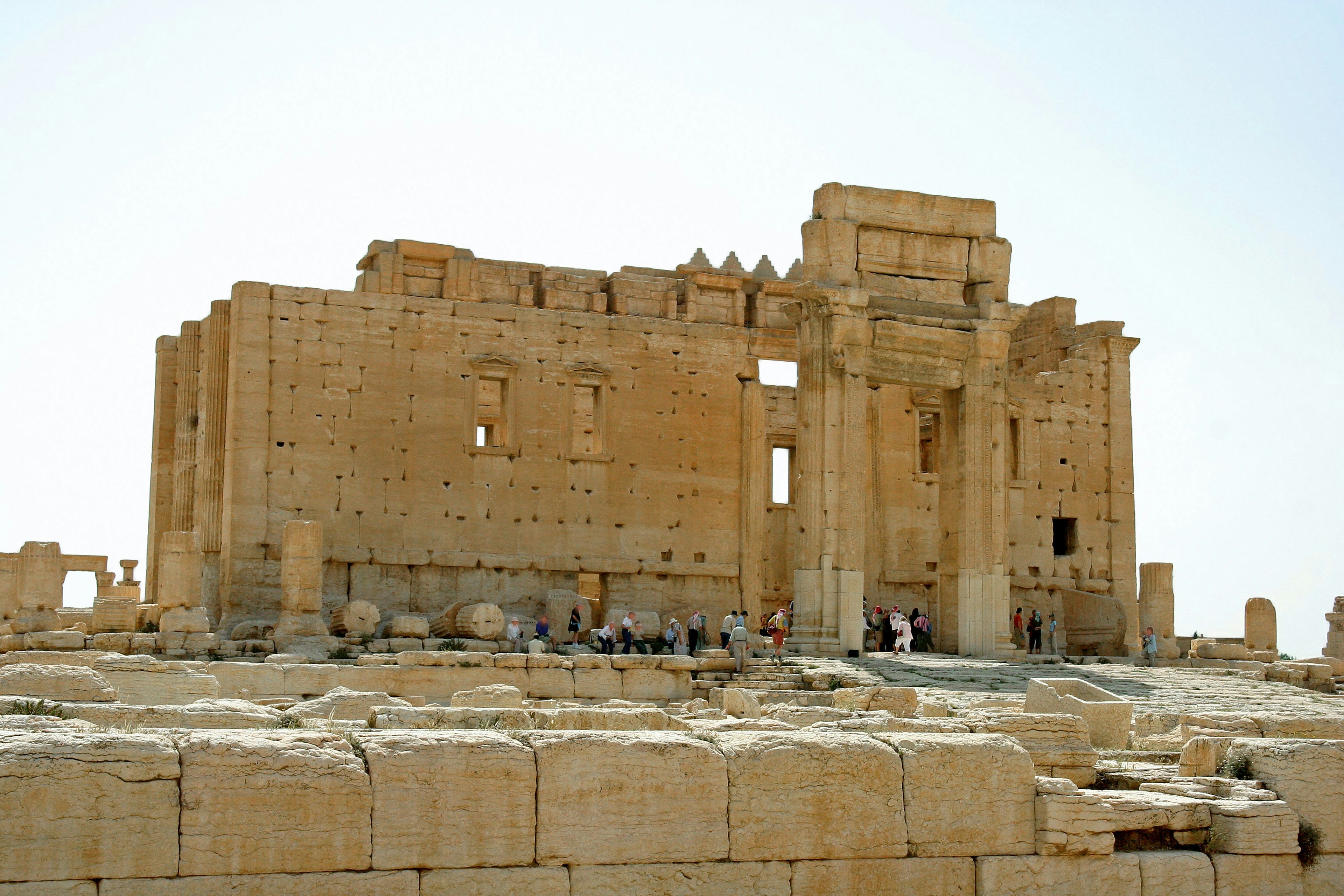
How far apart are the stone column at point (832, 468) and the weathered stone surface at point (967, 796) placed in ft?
52.7

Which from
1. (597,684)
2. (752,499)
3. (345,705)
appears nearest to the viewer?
(345,705)

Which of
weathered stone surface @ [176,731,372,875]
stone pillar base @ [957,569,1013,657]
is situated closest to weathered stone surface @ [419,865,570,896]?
weathered stone surface @ [176,731,372,875]

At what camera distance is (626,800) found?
8727mm

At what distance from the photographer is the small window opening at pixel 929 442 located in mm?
33719

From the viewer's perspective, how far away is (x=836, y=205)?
88.8 ft

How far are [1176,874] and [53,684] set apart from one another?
32.1ft

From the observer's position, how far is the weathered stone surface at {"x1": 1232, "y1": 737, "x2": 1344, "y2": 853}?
10.2m

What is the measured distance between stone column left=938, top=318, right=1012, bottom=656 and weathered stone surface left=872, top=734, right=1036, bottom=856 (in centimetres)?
1797

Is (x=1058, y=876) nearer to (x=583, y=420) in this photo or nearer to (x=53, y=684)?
(x=53, y=684)

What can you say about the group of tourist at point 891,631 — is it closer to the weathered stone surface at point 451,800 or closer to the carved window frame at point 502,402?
the carved window frame at point 502,402

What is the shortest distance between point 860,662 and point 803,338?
593cm

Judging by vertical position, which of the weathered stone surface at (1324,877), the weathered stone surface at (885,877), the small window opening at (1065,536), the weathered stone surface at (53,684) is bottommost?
the weathered stone surface at (1324,877)

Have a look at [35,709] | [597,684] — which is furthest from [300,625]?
[35,709]

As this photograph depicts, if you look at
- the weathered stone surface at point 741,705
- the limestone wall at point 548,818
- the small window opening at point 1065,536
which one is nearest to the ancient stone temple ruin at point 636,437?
the small window opening at point 1065,536
